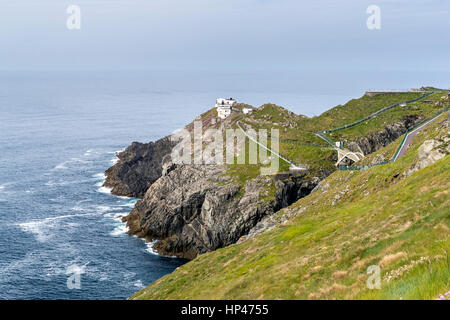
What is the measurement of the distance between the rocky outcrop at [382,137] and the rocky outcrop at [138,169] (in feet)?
242

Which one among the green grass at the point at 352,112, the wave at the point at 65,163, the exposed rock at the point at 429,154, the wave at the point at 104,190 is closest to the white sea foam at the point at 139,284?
the exposed rock at the point at 429,154

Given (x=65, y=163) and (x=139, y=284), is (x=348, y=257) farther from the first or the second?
(x=65, y=163)

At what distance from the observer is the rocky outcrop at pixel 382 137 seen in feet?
378

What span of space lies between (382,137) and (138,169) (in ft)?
295

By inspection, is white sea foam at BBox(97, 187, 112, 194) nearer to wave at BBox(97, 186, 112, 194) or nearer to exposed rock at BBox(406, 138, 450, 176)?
wave at BBox(97, 186, 112, 194)

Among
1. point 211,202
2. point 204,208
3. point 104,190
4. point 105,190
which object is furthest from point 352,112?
point 104,190

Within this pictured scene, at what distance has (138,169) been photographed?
158250 millimetres

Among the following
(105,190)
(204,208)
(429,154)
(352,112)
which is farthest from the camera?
(105,190)

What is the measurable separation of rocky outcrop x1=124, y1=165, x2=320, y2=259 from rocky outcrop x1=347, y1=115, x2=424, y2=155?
22920mm

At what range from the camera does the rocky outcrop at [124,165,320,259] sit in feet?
319

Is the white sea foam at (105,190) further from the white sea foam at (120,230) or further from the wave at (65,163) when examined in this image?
the wave at (65,163)

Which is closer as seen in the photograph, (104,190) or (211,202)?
(211,202)

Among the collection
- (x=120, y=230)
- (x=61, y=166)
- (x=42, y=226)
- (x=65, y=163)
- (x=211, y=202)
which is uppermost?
(x=65, y=163)
